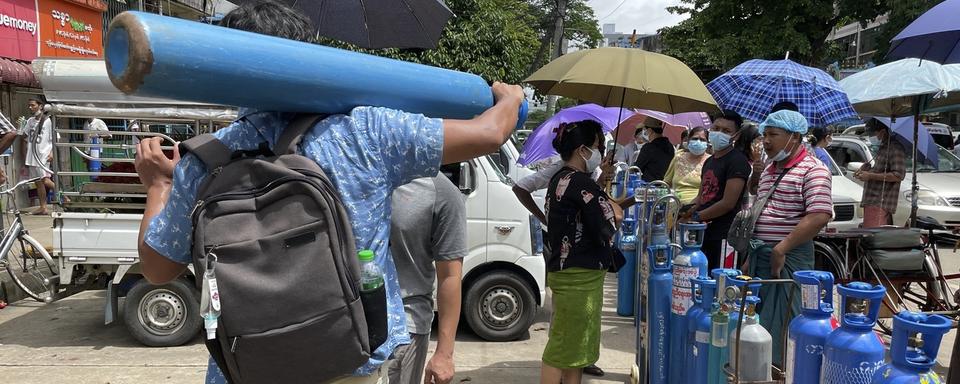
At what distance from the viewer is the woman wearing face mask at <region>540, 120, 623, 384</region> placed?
3783mm

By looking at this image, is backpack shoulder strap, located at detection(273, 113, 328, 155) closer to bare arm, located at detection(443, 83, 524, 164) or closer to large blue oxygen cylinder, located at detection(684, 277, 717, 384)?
bare arm, located at detection(443, 83, 524, 164)

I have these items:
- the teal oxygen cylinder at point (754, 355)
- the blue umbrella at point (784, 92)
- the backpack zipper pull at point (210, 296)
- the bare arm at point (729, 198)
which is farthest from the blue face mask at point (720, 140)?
the backpack zipper pull at point (210, 296)

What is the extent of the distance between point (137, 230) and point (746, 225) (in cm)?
435

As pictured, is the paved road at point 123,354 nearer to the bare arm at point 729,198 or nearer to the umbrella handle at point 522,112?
the bare arm at point 729,198

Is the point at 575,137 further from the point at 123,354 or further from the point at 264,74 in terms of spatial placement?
the point at 123,354

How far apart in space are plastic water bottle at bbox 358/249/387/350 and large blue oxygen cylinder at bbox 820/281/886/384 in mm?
1296

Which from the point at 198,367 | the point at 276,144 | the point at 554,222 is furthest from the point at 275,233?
the point at 198,367

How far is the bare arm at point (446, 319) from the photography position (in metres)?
2.59

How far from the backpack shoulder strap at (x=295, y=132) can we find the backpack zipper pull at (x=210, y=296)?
28 cm

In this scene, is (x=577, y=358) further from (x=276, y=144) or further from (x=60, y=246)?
(x=60, y=246)

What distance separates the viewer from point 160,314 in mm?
5281

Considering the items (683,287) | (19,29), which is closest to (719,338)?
(683,287)

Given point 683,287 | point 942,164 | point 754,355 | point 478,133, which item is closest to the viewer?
point 478,133

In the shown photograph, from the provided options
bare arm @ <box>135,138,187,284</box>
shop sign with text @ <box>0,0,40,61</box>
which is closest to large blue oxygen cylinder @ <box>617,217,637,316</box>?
bare arm @ <box>135,138,187,284</box>
